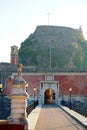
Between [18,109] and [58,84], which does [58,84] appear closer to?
[58,84]

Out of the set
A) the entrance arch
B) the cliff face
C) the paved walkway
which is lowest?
the paved walkway

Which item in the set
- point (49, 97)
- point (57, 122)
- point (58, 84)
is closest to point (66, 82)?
point (58, 84)

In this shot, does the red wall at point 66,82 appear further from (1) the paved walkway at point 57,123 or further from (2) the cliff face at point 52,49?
(2) the cliff face at point 52,49

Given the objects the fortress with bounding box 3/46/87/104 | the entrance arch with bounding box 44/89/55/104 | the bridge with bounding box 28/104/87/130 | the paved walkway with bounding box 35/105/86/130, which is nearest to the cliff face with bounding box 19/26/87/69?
the entrance arch with bounding box 44/89/55/104

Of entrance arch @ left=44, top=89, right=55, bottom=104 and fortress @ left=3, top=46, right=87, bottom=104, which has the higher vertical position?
fortress @ left=3, top=46, right=87, bottom=104

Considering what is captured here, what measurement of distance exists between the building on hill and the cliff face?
3324cm

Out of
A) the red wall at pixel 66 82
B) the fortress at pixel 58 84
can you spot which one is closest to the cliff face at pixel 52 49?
the fortress at pixel 58 84

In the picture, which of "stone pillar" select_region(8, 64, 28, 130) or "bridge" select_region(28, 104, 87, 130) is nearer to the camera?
"stone pillar" select_region(8, 64, 28, 130)

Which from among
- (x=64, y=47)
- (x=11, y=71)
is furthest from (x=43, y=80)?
(x=64, y=47)

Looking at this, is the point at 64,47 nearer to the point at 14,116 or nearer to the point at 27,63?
the point at 27,63

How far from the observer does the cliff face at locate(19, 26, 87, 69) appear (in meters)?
80.3

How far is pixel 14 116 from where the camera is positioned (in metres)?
13.0

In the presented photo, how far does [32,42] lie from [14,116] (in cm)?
6945

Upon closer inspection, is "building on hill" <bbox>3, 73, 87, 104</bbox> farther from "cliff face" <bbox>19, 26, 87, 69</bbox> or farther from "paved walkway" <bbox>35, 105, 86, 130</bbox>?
"cliff face" <bbox>19, 26, 87, 69</bbox>
